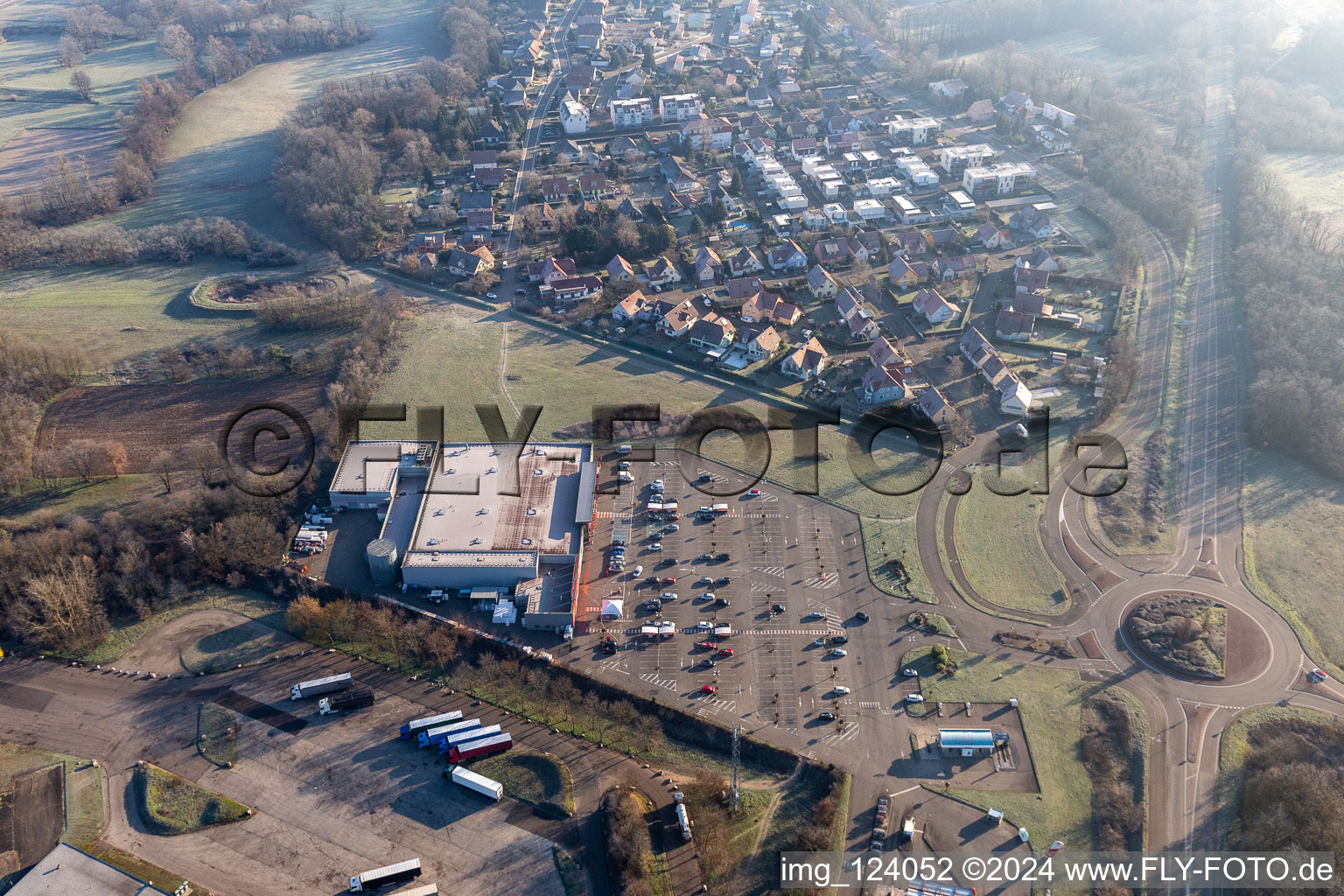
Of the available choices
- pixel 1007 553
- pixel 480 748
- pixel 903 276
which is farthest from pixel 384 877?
pixel 903 276

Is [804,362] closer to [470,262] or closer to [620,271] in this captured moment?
[620,271]

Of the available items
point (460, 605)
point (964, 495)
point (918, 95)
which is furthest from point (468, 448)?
point (918, 95)

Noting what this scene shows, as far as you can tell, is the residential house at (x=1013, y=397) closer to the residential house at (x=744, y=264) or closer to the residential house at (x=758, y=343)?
the residential house at (x=758, y=343)

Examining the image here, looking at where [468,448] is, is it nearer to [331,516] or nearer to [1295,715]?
[331,516]

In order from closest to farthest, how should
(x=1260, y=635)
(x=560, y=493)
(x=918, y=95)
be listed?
(x=1260, y=635) → (x=560, y=493) → (x=918, y=95)

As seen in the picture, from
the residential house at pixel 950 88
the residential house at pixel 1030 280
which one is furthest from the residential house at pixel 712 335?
the residential house at pixel 950 88
